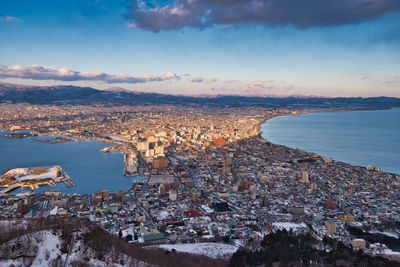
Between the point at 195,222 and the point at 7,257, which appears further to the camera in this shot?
the point at 195,222

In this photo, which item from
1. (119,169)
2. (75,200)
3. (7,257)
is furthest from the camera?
(119,169)

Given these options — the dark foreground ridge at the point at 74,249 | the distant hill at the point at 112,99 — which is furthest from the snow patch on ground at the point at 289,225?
the distant hill at the point at 112,99

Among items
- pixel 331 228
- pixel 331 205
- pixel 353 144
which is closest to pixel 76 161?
pixel 331 205

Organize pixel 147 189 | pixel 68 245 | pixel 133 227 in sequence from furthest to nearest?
pixel 147 189, pixel 133 227, pixel 68 245

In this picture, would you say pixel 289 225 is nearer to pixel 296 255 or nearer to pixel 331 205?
pixel 296 255

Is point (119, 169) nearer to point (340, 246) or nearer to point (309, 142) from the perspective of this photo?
point (340, 246)

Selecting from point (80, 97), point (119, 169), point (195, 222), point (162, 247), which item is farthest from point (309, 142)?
point (80, 97)

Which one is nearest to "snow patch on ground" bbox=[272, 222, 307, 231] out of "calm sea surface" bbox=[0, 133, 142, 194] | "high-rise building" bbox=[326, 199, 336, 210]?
"high-rise building" bbox=[326, 199, 336, 210]
